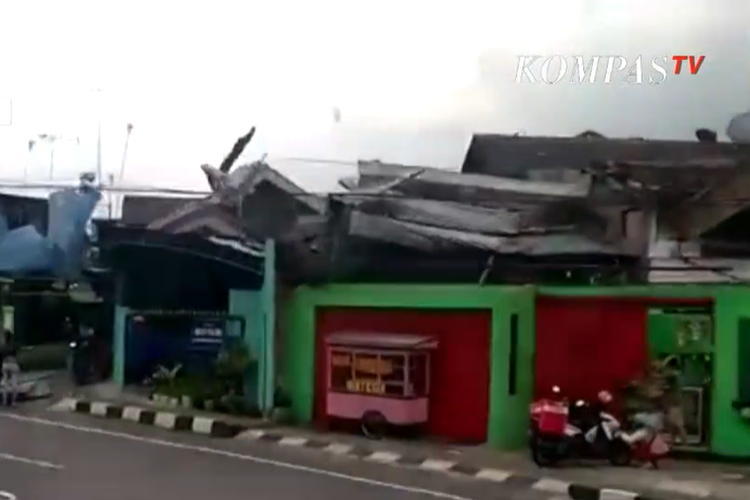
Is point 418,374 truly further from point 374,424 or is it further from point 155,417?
point 155,417

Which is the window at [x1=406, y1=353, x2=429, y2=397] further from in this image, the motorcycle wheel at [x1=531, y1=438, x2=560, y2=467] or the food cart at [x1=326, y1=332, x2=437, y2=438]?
the motorcycle wheel at [x1=531, y1=438, x2=560, y2=467]

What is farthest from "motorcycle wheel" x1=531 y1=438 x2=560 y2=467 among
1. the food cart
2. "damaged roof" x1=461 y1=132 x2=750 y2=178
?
"damaged roof" x1=461 y1=132 x2=750 y2=178

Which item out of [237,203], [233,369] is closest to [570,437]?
[233,369]

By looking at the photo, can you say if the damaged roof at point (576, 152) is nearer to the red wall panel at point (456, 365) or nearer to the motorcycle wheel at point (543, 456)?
the red wall panel at point (456, 365)

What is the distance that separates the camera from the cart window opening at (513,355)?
10.6 meters

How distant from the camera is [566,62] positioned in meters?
10.6

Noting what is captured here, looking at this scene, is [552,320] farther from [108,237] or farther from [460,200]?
[108,237]

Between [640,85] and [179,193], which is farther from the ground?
[640,85]

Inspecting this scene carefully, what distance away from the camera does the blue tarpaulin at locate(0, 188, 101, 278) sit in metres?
16.3

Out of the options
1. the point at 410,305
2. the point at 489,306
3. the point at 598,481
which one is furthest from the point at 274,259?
the point at 598,481

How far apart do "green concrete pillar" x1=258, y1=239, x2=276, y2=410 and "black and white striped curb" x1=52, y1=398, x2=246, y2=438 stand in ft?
2.33

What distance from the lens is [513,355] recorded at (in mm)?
10656

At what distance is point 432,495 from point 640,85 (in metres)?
4.65

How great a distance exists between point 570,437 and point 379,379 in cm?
229
